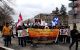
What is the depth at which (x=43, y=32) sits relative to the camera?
1038 inches

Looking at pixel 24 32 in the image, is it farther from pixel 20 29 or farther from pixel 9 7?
pixel 9 7

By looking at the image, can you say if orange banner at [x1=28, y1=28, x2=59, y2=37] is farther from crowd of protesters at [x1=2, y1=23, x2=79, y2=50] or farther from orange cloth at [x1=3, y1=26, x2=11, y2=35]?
orange cloth at [x1=3, y1=26, x2=11, y2=35]

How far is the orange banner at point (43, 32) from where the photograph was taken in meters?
25.8

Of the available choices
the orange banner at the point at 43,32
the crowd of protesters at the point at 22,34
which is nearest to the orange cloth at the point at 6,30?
the crowd of protesters at the point at 22,34

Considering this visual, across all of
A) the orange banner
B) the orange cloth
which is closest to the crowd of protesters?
the orange cloth

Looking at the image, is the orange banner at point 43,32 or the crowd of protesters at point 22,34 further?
the orange banner at point 43,32

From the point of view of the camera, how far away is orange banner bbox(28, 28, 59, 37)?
1014 inches

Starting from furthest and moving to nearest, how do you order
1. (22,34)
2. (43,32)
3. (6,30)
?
(43,32) < (22,34) < (6,30)

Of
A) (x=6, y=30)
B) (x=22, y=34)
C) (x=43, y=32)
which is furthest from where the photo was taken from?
(x=43, y=32)

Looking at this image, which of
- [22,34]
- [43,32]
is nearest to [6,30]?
[22,34]

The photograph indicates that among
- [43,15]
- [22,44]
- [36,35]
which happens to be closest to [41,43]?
[36,35]

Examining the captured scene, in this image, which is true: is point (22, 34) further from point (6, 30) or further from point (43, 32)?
point (43, 32)

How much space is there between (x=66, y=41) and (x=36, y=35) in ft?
10.3

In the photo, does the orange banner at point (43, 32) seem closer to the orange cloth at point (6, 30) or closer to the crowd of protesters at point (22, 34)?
the crowd of protesters at point (22, 34)
